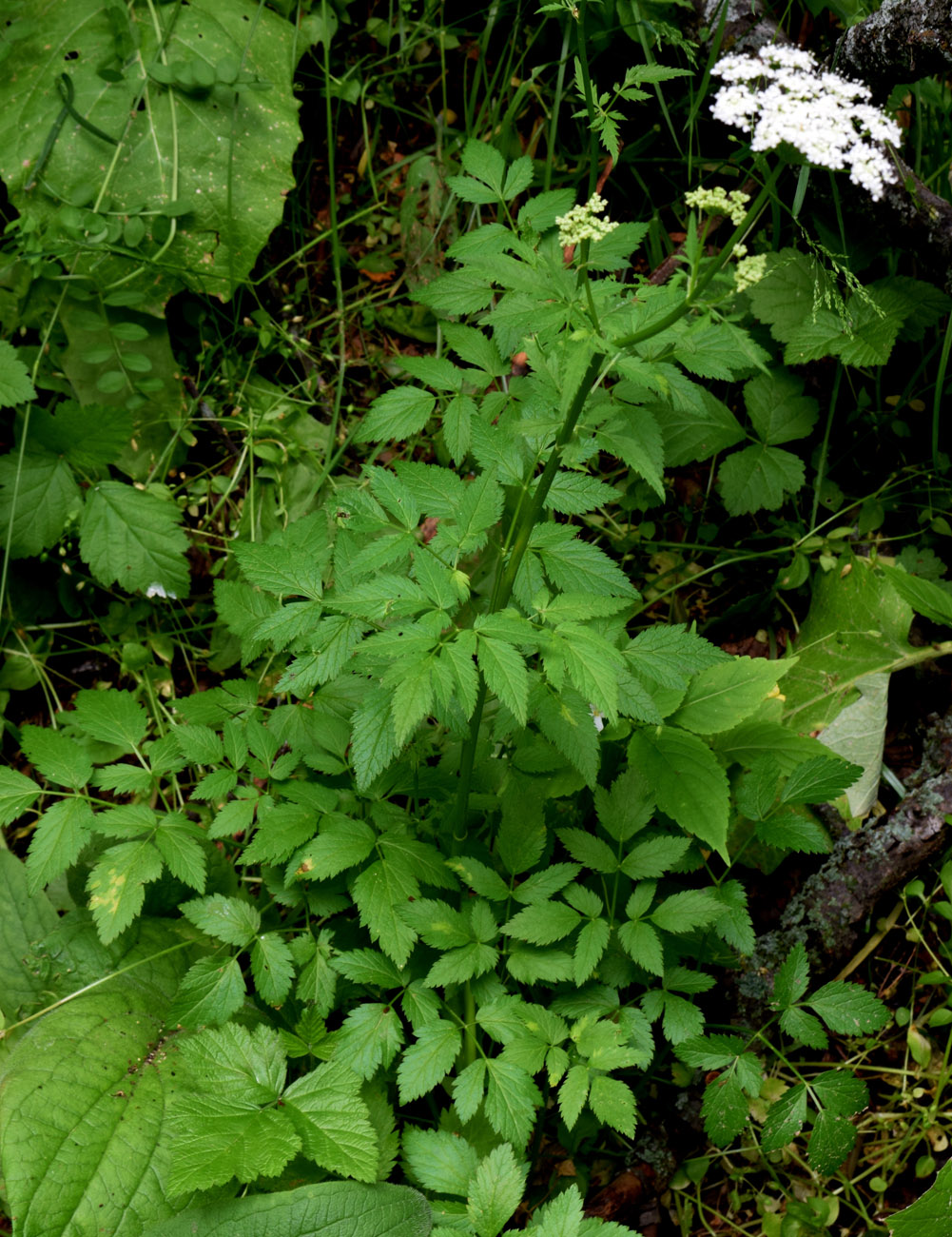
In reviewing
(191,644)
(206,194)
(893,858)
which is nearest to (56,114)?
(206,194)

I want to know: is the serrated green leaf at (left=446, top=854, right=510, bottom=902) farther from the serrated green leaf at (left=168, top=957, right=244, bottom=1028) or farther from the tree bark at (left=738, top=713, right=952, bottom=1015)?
the tree bark at (left=738, top=713, right=952, bottom=1015)

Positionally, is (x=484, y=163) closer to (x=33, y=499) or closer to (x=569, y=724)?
(x=569, y=724)

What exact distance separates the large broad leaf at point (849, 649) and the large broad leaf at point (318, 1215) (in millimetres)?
1409

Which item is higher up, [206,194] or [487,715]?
[206,194]

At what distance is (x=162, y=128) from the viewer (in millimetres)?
2664

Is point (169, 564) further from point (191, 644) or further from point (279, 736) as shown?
point (279, 736)

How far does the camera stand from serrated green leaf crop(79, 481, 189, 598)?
8.22 ft

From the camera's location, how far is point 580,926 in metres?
1.93

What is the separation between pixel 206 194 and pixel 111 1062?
2235 millimetres

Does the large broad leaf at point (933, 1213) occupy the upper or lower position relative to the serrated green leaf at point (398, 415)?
lower

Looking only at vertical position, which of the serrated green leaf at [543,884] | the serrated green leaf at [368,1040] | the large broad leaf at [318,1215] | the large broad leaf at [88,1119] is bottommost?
the large broad leaf at [88,1119]

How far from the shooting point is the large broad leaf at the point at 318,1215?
66.5 inches

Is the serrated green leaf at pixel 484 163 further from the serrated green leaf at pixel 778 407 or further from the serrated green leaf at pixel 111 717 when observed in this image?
the serrated green leaf at pixel 111 717

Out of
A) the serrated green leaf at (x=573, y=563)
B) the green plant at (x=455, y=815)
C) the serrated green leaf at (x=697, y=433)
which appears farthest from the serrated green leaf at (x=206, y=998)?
the serrated green leaf at (x=697, y=433)
